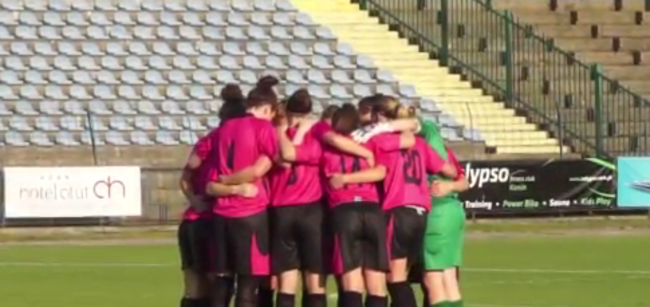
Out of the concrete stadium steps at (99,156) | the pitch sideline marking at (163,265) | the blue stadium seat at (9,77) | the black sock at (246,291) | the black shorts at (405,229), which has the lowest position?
the pitch sideline marking at (163,265)

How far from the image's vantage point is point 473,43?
131 ft

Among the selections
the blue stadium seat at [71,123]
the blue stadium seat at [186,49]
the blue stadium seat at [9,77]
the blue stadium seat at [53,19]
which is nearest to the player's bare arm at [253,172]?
the blue stadium seat at [71,123]

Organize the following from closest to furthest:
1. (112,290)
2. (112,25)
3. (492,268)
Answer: (112,290) → (492,268) → (112,25)

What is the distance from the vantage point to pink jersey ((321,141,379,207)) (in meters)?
14.2

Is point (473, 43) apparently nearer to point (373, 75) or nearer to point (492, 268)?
point (373, 75)

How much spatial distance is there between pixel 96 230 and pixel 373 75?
8472mm

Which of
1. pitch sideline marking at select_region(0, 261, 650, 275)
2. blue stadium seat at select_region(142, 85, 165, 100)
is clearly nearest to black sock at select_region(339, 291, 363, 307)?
pitch sideline marking at select_region(0, 261, 650, 275)

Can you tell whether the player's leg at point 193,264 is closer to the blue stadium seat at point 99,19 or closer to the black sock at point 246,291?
the black sock at point 246,291

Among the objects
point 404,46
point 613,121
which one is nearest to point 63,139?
point 404,46

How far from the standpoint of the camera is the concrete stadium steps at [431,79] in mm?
36625

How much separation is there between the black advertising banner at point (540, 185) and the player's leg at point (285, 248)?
18.7 meters

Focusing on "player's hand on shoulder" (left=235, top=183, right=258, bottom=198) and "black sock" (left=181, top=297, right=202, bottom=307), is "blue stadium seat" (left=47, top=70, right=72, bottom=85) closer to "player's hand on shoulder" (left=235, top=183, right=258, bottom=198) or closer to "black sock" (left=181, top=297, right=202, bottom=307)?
"black sock" (left=181, top=297, right=202, bottom=307)

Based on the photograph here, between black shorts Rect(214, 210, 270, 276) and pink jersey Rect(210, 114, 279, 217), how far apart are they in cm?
6

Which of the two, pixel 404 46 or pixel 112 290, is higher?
pixel 404 46
